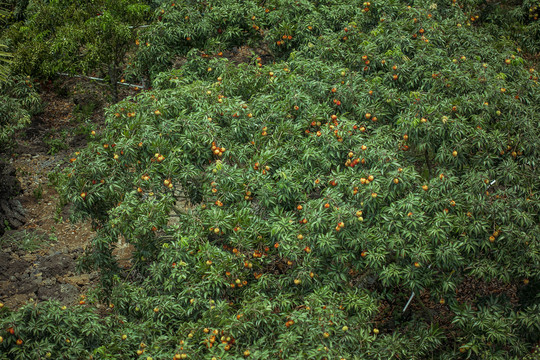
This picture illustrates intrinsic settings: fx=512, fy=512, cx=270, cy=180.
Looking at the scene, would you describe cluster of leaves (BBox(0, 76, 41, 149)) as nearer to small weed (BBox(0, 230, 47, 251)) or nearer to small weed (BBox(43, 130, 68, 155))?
small weed (BBox(43, 130, 68, 155))

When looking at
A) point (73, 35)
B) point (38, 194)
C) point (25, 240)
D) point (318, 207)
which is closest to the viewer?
point (318, 207)

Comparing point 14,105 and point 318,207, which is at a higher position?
point 318,207

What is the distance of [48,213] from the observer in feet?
29.5

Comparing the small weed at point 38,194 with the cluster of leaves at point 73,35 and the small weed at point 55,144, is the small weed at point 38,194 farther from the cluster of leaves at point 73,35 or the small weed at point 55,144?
the cluster of leaves at point 73,35

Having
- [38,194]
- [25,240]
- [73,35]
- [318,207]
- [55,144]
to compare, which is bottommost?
[25,240]

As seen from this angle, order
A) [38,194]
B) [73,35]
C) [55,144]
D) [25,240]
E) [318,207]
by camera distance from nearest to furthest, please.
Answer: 1. [318,207]
2. [25,240]
3. [73,35]
4. [38,194]
5. [55,144]

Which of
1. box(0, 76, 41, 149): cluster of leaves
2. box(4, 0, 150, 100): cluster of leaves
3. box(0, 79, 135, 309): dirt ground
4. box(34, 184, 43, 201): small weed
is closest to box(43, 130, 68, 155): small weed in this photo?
box(0, 79, 135, 309): dirt ground

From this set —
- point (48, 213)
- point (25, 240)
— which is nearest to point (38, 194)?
point (48, 213)

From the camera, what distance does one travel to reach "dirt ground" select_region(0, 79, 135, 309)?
24.8 ft

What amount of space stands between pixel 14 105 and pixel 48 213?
1.93 meters

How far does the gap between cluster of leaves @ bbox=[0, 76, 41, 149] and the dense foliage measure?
3.29m

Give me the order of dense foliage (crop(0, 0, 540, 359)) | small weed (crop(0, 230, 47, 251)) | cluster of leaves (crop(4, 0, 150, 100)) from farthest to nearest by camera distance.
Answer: cluster of leaves (crop(4, 0, 150, 100))
small weed (crop(0, 230, 47, 251))
dense foliage (crop(0, 0, 540, 359))

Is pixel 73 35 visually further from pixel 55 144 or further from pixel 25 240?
pixel 25 240

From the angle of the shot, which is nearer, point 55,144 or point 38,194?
point 38,194
